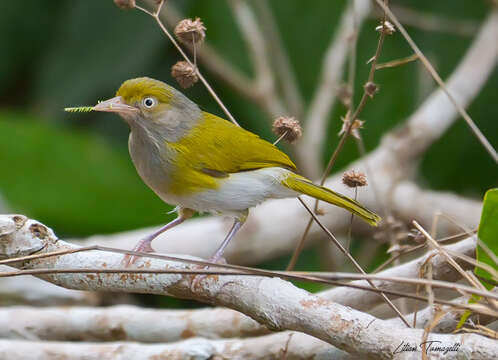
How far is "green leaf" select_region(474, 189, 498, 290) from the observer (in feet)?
6.49

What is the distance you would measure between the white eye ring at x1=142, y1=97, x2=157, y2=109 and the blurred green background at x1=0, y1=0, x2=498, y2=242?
2.54 meters

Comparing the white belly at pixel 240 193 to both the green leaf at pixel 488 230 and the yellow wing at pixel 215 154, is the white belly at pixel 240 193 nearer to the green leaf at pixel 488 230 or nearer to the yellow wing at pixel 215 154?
the yellow wing at pixel 215 154

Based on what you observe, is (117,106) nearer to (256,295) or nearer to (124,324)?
(256,295)

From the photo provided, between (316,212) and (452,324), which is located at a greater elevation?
(316,212)

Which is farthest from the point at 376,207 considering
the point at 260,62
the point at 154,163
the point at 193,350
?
the point at 154,163

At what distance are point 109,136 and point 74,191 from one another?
3.26 feet

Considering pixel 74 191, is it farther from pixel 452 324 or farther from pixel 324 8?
pixel 452 324

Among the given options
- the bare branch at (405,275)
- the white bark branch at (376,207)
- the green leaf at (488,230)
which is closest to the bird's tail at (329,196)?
the bare branch at (405,275)

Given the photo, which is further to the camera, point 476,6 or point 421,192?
point 476,6

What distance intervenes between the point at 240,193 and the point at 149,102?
41cm

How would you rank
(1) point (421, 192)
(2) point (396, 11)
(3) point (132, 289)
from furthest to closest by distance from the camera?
(2) point (396, 11) → (1) point (421, 192) → (3) point (132, 289)

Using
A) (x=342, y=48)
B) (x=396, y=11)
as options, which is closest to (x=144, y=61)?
(x=342, y=48)

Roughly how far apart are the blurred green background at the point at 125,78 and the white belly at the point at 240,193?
2463mm

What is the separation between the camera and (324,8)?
212 inches
